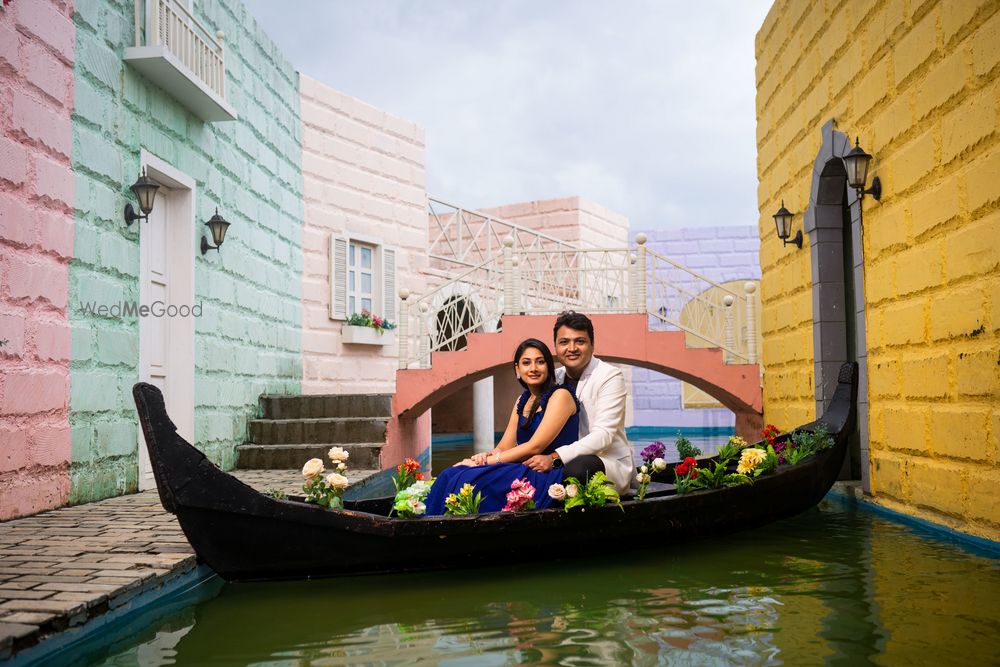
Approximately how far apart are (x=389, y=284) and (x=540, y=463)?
27.9 feet

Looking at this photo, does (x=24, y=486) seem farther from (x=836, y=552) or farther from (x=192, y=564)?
(x=836, y=552)

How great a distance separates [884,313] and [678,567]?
2.79 m

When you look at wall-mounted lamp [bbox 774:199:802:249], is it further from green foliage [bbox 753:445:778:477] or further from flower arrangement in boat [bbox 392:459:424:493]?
flower arrangement in boat [bbox 392:459:424:493]

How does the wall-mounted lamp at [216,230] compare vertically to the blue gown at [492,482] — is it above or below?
above

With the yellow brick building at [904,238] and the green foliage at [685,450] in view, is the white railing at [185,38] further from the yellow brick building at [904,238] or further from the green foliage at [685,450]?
the yellow brick building at [904,238]

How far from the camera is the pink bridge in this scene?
10406 mm

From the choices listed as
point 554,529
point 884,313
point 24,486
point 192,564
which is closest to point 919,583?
point 554,529

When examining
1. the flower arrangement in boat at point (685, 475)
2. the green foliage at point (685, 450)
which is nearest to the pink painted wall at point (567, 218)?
the green foliage at point (685, 450)

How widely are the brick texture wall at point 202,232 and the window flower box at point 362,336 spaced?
2.98ft

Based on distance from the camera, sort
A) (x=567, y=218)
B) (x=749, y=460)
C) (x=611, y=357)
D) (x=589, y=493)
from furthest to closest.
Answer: (x=567, y=218), (x=611, y=357), (x=749, y=460), (x=589, y=493)

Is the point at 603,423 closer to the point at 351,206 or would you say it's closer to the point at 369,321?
the point at 369,321

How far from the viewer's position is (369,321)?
1254cm

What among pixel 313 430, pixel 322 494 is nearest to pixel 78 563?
pixel 322 494

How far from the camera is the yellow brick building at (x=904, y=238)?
5016 millimetres
